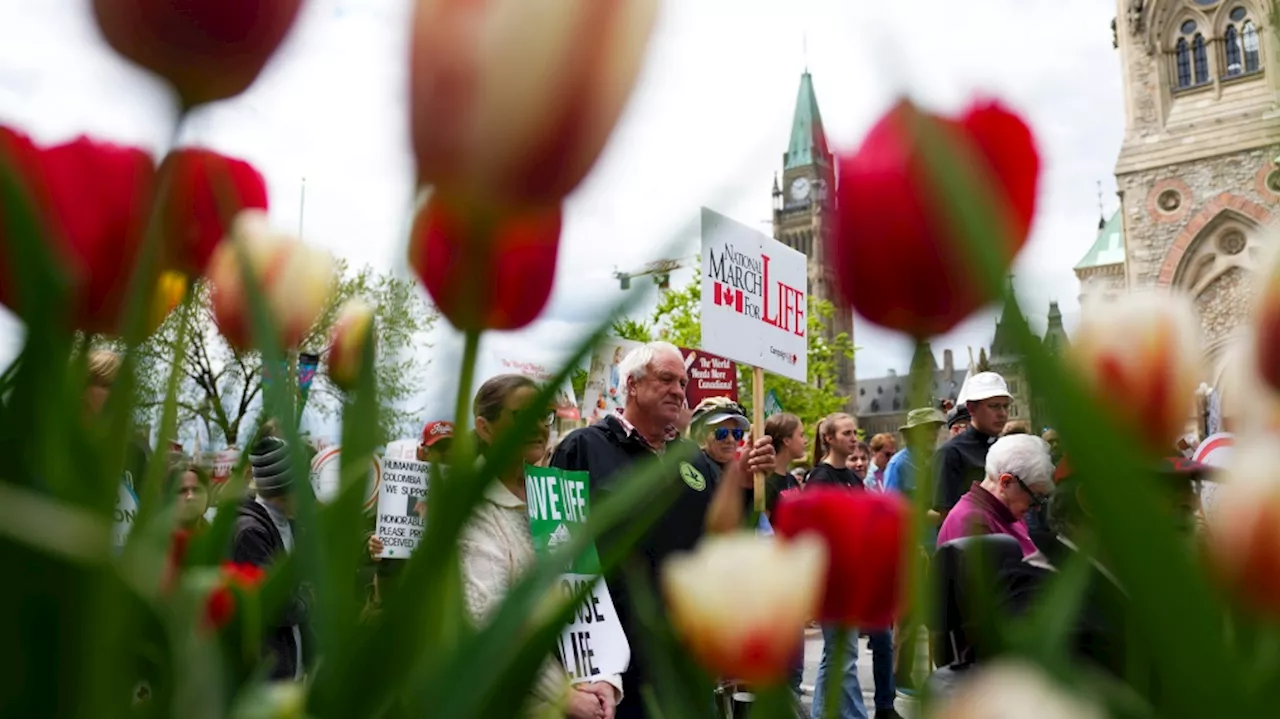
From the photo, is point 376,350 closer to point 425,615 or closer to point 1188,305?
point 425,615

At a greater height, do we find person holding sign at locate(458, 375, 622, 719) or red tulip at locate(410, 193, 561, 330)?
red tulip at locate(410, 193, 561, 330)

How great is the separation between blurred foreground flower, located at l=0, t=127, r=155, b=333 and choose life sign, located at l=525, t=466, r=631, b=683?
5.63ft

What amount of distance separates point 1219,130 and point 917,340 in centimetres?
2667

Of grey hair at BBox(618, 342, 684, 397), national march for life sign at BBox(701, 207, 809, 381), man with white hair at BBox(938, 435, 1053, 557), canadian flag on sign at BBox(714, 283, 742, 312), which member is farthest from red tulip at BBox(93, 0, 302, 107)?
canadian flag on sign at BBox(714, 283, 742, 312)

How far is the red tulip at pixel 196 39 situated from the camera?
0.27 meters

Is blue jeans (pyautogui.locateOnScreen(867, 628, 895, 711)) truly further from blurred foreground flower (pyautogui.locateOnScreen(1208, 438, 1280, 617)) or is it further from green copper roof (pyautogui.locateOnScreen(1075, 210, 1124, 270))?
green copper roof (pyautogui.locateOnScreen(1075, 210, 1124, 270))

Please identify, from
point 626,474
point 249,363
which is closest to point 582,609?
point 626,474

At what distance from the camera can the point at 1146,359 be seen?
282 mm

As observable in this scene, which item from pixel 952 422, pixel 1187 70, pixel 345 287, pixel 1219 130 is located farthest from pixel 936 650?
pixel 1187 70

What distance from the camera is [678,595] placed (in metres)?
0.32

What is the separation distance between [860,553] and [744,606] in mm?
110

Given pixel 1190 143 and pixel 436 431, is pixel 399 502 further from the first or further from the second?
pixel 1190 143

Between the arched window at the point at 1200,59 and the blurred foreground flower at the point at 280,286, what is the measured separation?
91.3 feet

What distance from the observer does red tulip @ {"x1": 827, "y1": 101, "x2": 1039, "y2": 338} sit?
0.96 ft
